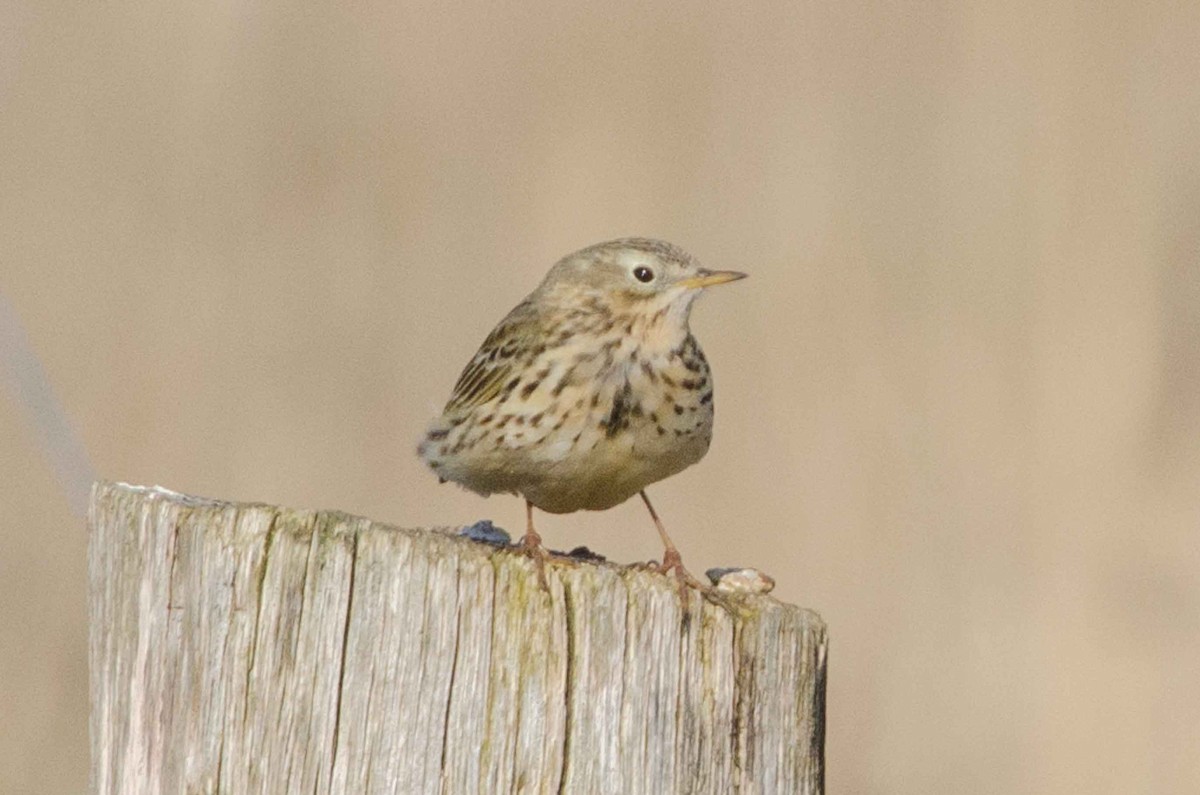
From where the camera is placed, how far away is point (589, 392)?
5.02 m

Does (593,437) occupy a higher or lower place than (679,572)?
higher

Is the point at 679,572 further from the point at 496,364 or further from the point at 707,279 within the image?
the point at 707,279

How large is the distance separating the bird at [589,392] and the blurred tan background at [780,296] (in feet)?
4.70

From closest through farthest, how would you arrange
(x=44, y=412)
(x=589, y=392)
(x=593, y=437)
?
(x=44, y=412)
(x=593, y=437)
(x=589, y=392)

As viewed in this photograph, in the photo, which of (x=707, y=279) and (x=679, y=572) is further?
(x=707, y=279)

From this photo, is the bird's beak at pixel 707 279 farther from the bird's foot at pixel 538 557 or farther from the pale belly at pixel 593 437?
the bird's foot at pixel 538 557

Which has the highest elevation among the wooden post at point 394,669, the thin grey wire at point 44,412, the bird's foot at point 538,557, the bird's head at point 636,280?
the bird's head at point 636,280

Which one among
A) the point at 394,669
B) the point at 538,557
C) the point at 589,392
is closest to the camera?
the point at 394,669

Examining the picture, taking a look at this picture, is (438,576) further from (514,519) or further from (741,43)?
(741,43)

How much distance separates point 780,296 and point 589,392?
7.15ft

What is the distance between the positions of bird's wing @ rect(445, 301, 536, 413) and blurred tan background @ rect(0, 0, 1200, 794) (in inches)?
54.2

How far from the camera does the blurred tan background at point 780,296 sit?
662 cm

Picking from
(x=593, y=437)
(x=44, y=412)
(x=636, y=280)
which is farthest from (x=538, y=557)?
(x=636, y=280)

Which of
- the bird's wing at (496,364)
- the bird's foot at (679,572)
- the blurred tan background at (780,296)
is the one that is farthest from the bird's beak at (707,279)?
the blurred tan background at (780,296)
